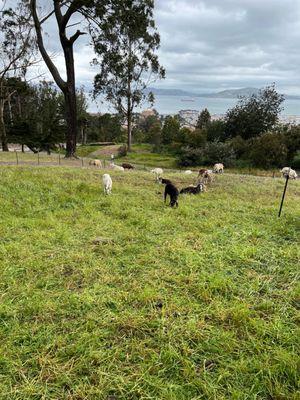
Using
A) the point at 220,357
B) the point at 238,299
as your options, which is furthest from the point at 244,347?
the point at 238,299

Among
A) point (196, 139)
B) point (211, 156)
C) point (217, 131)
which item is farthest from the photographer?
point (217, 131)

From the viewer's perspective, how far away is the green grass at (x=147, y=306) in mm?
2189

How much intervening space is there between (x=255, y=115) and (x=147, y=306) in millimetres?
31491

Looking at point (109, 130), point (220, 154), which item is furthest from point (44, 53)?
point (109, 130)

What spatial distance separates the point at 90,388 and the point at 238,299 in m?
1.64

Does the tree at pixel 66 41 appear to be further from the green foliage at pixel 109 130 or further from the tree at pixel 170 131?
the green foliage at pixel 109 130

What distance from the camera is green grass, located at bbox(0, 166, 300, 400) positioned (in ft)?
7.18

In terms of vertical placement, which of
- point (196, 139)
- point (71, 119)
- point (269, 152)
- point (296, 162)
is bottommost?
point (296, 162)

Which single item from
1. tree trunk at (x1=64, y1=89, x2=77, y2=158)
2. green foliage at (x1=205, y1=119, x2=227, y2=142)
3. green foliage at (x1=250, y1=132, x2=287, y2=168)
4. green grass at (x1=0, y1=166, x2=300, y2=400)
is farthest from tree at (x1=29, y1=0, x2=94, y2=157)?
green foliage at (x1=205, y1=119, x2=227, y2=142)

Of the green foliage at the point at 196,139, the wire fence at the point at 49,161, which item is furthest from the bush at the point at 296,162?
the wire fence at the point at 49,161

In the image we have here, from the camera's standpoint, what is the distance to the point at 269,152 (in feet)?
75.2

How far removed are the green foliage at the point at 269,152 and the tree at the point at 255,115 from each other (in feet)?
24.8

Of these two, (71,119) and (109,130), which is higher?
(71,119)

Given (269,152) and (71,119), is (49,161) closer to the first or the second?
(71,119)
